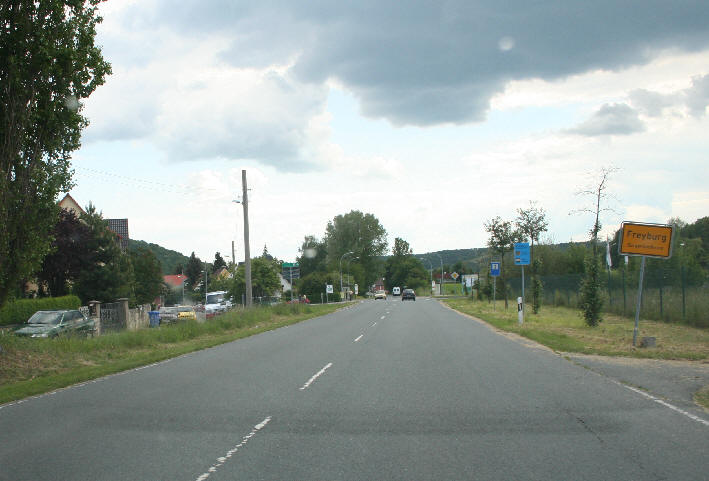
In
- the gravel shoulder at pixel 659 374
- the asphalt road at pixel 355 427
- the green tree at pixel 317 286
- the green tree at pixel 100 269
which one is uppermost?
the green tree at pixel 100 269

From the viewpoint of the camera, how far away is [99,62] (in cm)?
1445

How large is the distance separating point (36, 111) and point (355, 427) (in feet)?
35.4

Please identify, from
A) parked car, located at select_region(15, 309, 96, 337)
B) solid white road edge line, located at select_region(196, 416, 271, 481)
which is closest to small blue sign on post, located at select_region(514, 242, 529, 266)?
parked car, located at select_region(15, 309, 96, 337)

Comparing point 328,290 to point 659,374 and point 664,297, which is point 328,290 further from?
point 659,374

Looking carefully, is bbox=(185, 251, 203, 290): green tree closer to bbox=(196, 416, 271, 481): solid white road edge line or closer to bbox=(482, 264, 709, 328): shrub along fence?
bbox=(482, 264, 709, 328): shrub along fence

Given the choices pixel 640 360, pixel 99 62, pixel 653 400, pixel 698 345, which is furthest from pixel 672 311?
pixel 99 62

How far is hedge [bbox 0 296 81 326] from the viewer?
31.3m

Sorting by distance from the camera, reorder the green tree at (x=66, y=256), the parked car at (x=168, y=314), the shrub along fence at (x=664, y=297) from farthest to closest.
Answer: the parked car at (x=168, y=314) → the green tree at (x=66, y=256) → the shrub along fence at (x=664, y=297)

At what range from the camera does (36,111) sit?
13.5 metres

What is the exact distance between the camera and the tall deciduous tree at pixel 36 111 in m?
13.0

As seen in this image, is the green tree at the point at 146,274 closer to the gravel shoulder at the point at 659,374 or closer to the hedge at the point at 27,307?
the hedge at the point at 27,307

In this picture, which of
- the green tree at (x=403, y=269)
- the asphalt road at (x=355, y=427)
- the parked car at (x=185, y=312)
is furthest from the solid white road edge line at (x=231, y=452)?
the green tree at (x=403, y=269)

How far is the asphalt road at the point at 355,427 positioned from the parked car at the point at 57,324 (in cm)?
1225

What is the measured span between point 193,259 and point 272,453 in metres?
112
